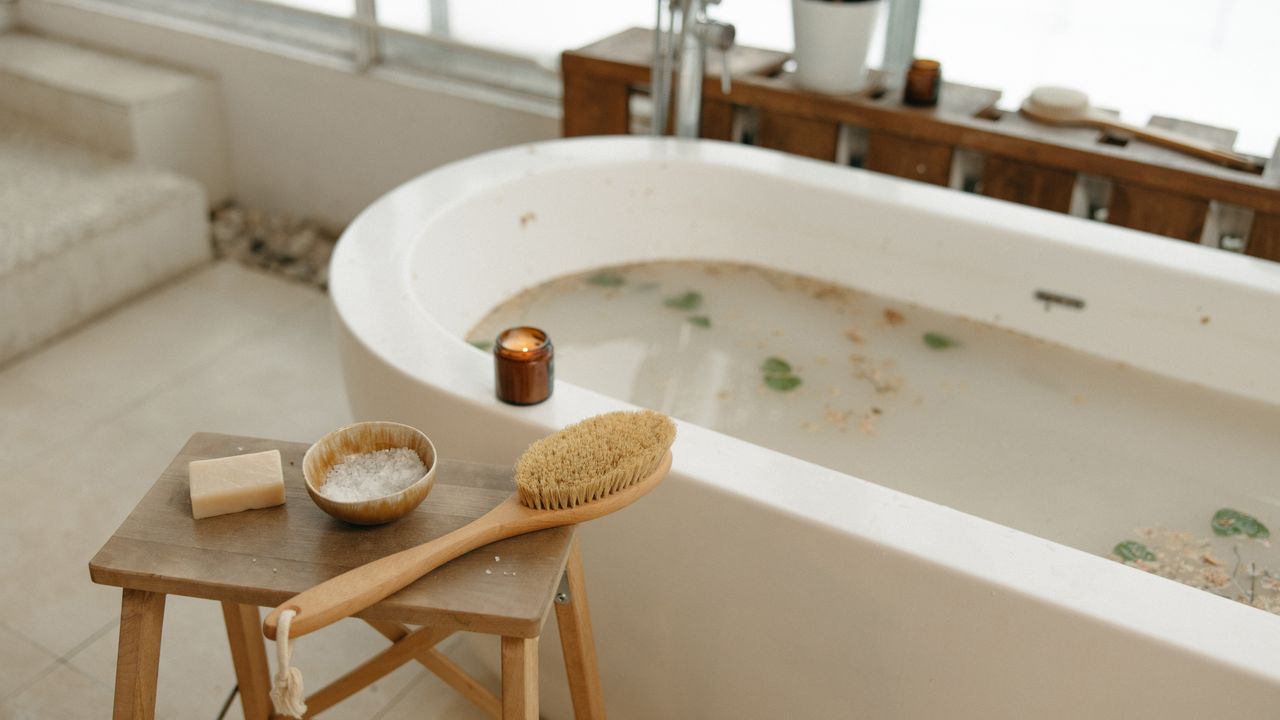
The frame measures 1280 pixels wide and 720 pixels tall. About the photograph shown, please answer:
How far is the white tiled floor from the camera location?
175cm

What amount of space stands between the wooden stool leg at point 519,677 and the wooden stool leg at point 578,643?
0.59ft

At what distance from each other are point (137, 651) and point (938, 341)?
1.41 m

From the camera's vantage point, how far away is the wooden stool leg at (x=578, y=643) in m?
1.25

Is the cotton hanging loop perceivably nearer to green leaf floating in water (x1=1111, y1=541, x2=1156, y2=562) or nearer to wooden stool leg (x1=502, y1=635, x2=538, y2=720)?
wooden stool leg (x1=502, y1=635, x2=538, y2=720)

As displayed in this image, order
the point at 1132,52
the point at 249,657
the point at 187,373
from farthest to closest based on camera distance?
1. the point at 187,373
2. the point at 1132,52
3. the point at 249,657

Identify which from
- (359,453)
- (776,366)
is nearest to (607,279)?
(776,366)

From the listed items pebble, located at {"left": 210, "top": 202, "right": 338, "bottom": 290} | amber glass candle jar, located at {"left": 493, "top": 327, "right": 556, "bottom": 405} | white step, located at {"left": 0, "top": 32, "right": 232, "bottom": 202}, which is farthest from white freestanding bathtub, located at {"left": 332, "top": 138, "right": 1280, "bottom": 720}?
white step, located at {"left": 0, "top": 32, "right": 232, "bottom": 202}

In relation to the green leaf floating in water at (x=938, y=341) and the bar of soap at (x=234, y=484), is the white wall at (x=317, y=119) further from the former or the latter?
the bar of soap at (x=234, y=484)

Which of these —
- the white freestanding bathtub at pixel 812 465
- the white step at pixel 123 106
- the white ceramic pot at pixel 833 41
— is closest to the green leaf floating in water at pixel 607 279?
the white freestanding bathtub at pixel 812 465

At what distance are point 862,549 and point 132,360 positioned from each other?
1980 mm

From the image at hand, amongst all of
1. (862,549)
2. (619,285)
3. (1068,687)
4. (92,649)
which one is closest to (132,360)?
(92,649)

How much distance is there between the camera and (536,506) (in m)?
1.09

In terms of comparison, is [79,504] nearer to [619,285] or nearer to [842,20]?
[619,285]

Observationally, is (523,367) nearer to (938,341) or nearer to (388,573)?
(388,573)
